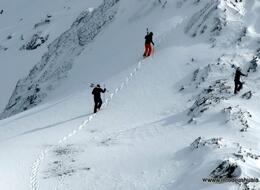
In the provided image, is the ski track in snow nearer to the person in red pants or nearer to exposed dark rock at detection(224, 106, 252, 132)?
the person in red pants

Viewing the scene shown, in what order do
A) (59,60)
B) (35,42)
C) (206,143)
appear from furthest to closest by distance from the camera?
(35,42), (59,60), (206,143)

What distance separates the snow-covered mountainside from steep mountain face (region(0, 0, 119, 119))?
0.49ft

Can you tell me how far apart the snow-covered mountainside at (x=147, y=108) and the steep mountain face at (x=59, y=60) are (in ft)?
0.49

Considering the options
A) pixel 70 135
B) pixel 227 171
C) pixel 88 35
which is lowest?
pixel 227 171

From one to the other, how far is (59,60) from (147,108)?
18.6 metres

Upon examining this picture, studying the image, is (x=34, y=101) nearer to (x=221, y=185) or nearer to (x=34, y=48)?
(x=34, y=48)

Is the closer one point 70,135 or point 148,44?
point 70,135

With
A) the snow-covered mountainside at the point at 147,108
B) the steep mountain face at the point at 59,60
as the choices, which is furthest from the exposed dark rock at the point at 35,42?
the snow-covered mountainside at the point at 147,108

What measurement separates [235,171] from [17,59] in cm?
4628

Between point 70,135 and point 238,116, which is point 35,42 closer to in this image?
point 70,135

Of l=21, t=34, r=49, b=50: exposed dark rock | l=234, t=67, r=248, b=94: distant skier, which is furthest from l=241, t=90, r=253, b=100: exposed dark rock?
l=21, t=34, r=49, b=50: exposed dark rock

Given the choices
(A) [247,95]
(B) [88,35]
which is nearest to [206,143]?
(A) [247,95]

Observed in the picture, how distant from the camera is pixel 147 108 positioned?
29094 mm

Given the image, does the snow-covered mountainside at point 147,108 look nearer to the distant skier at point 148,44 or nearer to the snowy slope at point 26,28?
the distant skier at point 148,44
